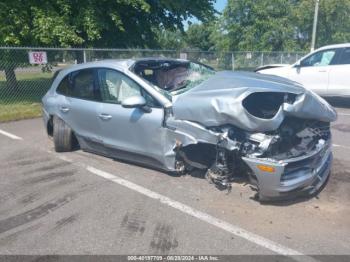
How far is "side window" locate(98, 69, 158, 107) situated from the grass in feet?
16.9

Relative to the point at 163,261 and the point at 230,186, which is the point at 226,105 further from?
the point at 163,261

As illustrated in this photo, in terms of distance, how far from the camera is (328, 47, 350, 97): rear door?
400 inches

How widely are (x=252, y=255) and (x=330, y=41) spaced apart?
3017 centimetres

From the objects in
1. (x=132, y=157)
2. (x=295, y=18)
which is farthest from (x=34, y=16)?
(x=295, y=18)

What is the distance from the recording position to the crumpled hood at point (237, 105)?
3.95 metres

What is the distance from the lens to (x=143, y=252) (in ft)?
10.8

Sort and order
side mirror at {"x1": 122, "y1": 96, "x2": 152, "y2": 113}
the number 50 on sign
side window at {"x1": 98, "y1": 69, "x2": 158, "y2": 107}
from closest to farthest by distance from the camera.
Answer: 1. side mirror at {"x1": 122, "y1": 96, "x2": 152, "y2": 113}
2. side window at {"x1": 98, "y1": 69, "x2": 158, "y2": 107}
3. the number 50 on sign

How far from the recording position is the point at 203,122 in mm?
4250

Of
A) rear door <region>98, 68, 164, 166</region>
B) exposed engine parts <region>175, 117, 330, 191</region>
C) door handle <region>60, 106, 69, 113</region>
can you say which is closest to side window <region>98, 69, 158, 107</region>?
rear door <region>98, 68, 164, 166</region>

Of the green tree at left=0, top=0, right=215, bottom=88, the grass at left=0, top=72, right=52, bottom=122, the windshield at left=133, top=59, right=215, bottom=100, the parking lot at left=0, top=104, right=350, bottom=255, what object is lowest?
the parking lot at left=0, top=104, right=350, bottom=255

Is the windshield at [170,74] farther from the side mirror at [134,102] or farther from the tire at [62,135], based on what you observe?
the tire at [62,135]

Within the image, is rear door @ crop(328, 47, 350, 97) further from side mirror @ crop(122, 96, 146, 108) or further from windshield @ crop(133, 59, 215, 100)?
side mirror @ crop(122, 96, 146, 108)

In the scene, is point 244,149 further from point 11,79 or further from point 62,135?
point 11,79

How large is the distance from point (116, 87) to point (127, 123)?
2.05 ft
